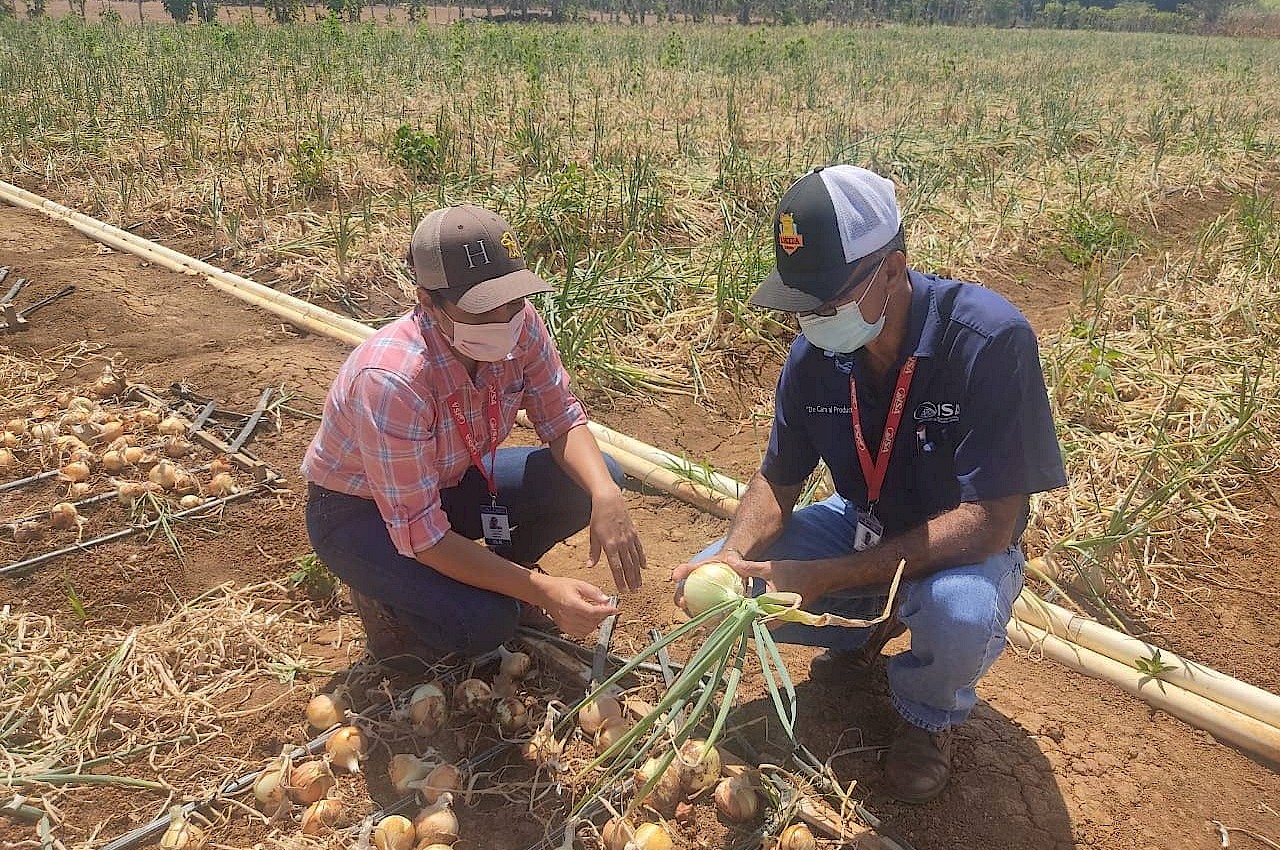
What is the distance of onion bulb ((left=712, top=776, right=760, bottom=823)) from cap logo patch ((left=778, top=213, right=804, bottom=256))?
1026 mm

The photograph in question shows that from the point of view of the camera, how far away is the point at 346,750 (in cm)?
173

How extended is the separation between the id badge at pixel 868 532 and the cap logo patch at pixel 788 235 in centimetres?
62

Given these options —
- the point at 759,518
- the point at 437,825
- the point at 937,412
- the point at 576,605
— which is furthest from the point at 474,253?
the point at 437,825

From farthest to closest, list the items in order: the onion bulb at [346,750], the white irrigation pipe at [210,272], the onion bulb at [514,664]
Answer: the white irrigation pipe at [210,272] → the onion bulb at [514,664] → the onion bulb at [346,750]

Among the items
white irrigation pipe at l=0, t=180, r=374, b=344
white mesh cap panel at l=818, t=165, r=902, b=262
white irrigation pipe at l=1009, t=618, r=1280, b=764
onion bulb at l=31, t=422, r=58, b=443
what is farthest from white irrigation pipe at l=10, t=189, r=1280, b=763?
onion bulb at l=31, t=422, r=58, b=443

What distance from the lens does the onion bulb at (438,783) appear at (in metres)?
1.67

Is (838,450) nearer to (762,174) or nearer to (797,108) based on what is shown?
(762,174)

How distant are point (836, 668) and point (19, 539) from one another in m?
2.28

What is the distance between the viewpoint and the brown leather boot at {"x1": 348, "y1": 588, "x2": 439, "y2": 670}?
1975mm

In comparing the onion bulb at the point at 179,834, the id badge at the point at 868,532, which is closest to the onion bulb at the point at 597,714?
the id badge at the point at 868,532

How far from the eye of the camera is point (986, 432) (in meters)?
1.57

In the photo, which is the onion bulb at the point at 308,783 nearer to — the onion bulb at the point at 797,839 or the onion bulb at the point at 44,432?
the onion bulb at the point at 797,839

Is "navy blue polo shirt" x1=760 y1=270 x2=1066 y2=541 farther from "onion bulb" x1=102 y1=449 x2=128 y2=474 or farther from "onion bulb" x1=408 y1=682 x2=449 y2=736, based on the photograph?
"onion bulb" x1=102 y1=449 x2=128 y2=474

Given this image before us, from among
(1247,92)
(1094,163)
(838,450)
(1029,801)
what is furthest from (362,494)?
(1247,92)
